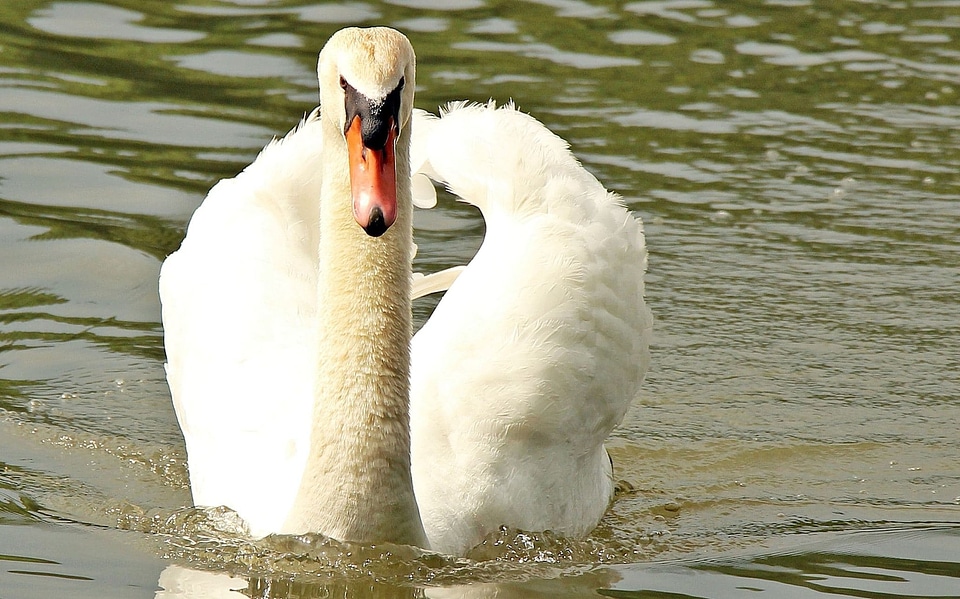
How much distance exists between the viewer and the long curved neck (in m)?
4.86

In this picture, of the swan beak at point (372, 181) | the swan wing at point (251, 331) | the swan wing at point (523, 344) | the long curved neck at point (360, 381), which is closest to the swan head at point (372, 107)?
the swan beak at point (372, 181)

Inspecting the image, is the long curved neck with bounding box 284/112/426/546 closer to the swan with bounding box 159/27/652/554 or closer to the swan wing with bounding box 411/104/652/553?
the swan with bounding box 159/27/652/554

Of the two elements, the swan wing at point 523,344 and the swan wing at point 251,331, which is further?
the swan wing at point 251,331

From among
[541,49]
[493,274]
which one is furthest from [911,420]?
[541,49]

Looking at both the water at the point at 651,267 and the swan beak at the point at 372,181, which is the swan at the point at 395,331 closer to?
the swan beak at the point at 372,181

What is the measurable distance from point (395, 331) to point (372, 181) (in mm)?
685

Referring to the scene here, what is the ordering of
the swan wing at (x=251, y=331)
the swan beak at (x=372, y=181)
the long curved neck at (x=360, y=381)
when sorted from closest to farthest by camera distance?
the swan beak at (x=372, y=181), the long curved neck at (x=360, y=381), the swan wing at (x=251, y=331)

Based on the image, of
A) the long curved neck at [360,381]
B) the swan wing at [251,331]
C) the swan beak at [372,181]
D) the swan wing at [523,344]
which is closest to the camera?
the swan beak at [372,181]

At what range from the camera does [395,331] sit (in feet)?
16.3

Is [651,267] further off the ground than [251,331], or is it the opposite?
[251,331]

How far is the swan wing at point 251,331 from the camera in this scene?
5.49 metres

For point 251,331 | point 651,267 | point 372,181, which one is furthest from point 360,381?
point 651,267

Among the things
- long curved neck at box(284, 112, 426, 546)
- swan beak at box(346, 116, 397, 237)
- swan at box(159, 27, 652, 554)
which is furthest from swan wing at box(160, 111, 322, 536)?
swan beak at box(346, 116, 397, 237)

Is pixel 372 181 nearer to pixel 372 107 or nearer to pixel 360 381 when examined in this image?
pixel 372 107
